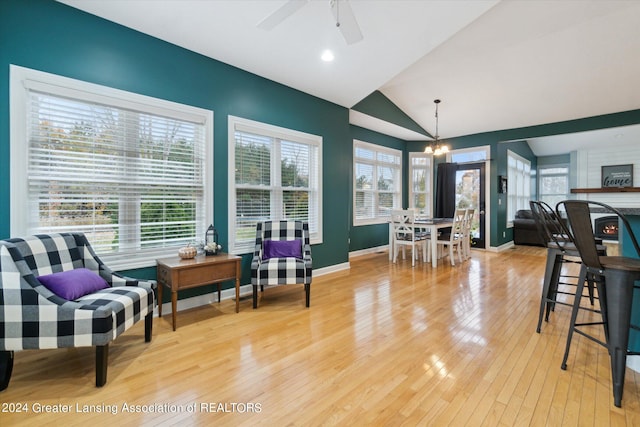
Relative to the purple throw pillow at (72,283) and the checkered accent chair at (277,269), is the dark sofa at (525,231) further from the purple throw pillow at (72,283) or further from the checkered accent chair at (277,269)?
the purple throw pillow at (72,283)

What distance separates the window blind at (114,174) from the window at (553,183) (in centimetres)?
1114

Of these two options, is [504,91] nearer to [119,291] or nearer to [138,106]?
[138,106]

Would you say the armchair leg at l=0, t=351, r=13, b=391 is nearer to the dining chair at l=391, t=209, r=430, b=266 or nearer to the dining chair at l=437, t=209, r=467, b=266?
the dining chair at l=391, t=209, r=430, b=266

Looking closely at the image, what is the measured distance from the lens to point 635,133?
6902mm

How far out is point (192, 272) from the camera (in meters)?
2.66

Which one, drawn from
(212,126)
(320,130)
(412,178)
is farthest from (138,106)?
(412,178)

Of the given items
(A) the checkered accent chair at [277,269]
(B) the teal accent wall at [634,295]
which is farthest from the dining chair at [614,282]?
(A) the checkered accent chair at [277,269]

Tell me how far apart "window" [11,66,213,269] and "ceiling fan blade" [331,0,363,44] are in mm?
1906

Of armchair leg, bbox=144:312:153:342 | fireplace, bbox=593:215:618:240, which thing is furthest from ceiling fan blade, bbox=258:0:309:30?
fireplace, bbox=593:215:618:240

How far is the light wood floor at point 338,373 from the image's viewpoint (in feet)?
5.09

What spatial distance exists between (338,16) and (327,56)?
4.39 ft

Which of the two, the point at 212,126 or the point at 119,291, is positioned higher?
the point at 212,126

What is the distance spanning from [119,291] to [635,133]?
1078cm

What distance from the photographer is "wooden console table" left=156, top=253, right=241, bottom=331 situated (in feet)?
8.38
